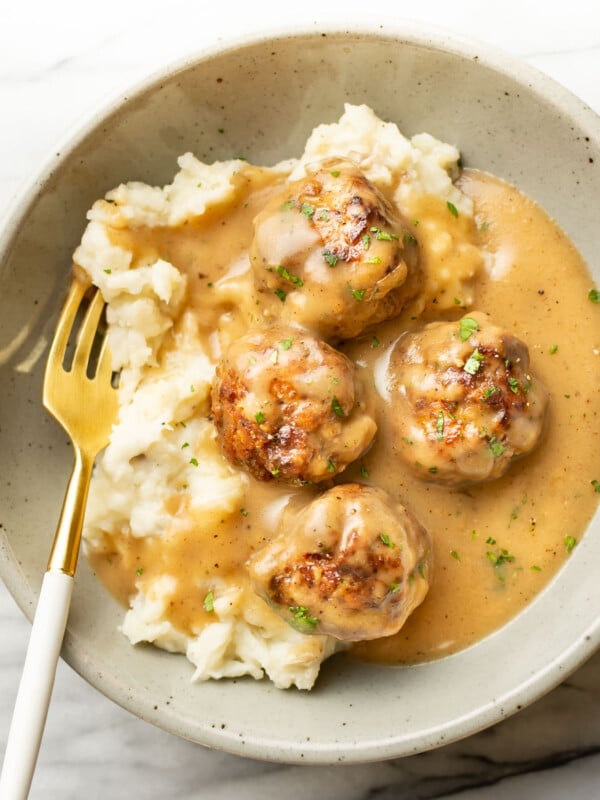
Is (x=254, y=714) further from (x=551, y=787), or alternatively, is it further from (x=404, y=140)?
(x=404, y=140)

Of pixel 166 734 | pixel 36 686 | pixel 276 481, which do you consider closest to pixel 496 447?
pixel 276 481

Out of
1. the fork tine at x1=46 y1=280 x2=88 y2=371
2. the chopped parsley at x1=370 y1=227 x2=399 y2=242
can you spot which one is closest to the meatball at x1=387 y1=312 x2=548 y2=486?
the chopped parsley at x1=370 y1=227 x2=399 y2=242

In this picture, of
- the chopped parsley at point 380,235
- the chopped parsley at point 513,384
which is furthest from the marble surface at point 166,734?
the chopped parsley at point 513,384

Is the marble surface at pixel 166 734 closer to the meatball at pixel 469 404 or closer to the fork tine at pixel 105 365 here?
the fork tine at pixel 105 365

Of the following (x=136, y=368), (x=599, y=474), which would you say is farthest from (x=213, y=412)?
(x=599, y=474)

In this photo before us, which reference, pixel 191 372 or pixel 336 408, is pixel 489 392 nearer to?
pixel 336 408
